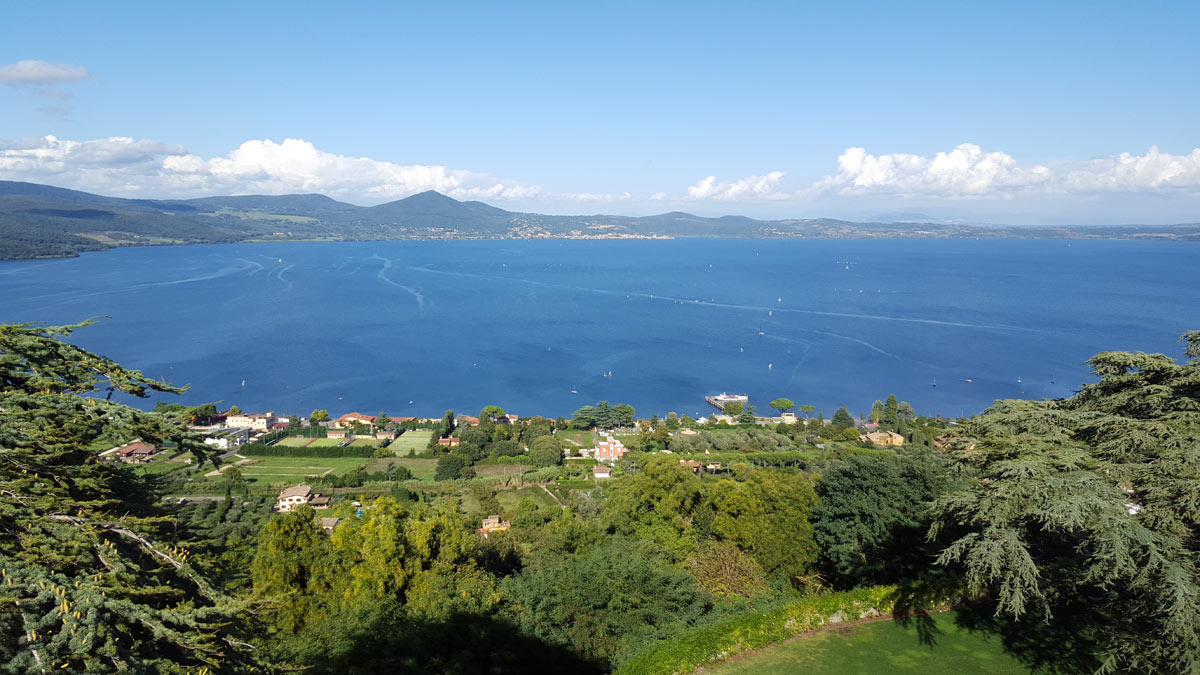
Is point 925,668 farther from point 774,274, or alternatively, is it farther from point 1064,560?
point 774,274

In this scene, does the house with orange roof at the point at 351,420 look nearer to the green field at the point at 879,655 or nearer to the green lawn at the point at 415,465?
the green lawn at the point at 415,465

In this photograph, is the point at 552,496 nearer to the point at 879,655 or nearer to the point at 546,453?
the point at 546,453

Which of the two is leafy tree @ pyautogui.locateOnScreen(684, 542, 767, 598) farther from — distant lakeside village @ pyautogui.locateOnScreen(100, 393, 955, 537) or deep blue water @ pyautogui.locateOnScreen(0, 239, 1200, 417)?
deep blue water @ pyautogui.locateOnScreen(0, 239, 1200, 417)

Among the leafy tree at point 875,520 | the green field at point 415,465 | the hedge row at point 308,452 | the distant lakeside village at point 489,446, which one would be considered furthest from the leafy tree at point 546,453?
the leafy tree at point 875,520

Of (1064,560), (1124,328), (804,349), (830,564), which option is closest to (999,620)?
(1064,560)

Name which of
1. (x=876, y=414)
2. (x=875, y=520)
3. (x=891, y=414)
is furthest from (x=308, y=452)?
(x=891, y=414)

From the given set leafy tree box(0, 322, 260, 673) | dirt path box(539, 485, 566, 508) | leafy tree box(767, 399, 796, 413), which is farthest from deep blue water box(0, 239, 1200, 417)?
leafy tree box(0, 322, 260, 673)

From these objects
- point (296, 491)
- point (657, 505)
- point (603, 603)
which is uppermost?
point (603, 603)
